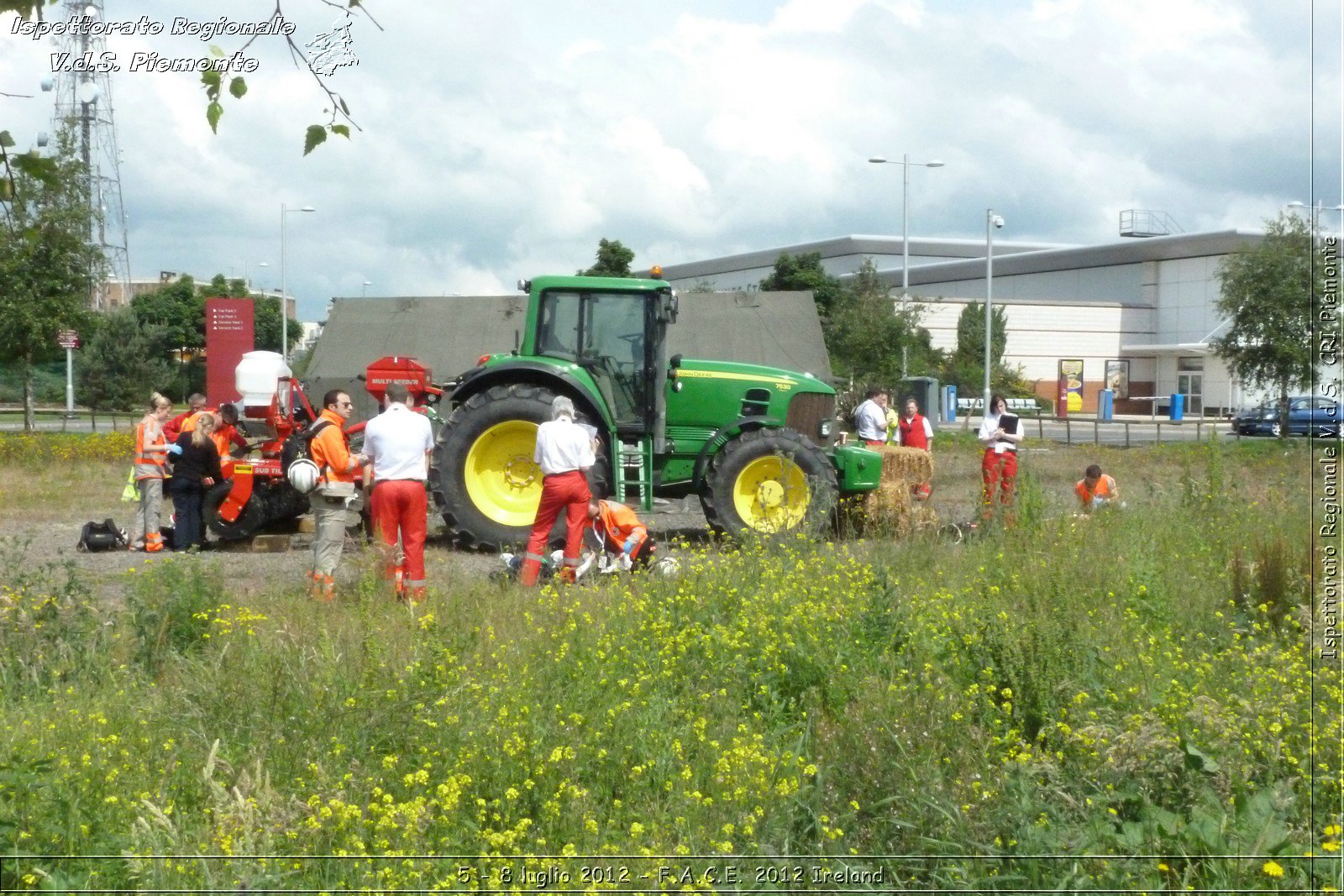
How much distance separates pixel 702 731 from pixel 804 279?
48.5 m

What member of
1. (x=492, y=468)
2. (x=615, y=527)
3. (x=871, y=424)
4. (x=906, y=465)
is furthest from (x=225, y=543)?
(x=871, y=424)

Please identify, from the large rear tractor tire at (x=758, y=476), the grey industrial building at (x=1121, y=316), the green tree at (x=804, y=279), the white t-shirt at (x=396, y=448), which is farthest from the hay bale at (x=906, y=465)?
the grey industrial building at (x=1121, y=316)

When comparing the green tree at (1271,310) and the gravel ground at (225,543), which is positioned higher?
the green tree at (1271,310)

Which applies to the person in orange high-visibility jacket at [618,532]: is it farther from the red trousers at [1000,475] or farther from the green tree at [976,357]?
the green tree at [976,357]

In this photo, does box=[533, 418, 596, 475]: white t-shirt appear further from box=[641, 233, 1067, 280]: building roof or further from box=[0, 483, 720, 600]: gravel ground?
box=[641, 233, 1067, 280]: building roof

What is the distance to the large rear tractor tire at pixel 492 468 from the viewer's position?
11820 mm

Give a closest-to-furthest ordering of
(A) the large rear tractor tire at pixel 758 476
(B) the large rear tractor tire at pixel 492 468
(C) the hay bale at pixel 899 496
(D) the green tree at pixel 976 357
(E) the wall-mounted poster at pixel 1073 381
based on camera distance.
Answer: (C) the hay bale at pixel 899 496 < (B) the large rear tractor tire at pixel 492 468 < (A) the large rear tractor tire at pixel 758 476 < (D) the green tree at pixel 976 357 < (E) the wall-mounted poster at pixel 1073 381

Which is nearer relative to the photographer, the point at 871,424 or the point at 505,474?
the point at 505,474

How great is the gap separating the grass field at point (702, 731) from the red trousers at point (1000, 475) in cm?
220

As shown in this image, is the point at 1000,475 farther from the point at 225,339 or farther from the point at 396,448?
the point at 225,339

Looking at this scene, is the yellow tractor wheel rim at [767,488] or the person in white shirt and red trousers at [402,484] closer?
the person in white shirt and red trousers at [402,484]

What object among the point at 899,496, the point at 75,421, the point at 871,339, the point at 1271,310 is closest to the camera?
the point at 899,496

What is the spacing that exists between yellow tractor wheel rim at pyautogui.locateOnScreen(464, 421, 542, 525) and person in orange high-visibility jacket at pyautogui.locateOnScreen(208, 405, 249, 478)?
8.22 ft

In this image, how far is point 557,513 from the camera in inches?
384
